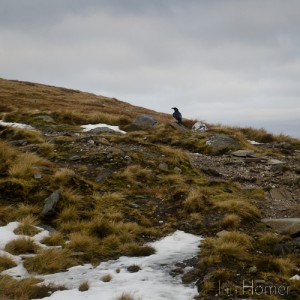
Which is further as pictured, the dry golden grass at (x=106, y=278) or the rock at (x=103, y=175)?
the rock at (x=103, y=175)

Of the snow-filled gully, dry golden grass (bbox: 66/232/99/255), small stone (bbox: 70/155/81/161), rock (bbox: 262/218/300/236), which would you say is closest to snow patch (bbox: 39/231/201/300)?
the snow-filled gully

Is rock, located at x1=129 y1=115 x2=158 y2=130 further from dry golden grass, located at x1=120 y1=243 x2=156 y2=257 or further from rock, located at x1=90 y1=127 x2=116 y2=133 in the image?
dry golden grass, located at x1=120 y1=243 x2=156 y2=257

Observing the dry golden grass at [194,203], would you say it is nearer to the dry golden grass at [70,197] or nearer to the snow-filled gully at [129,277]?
the snow-filled gully at [129,277]

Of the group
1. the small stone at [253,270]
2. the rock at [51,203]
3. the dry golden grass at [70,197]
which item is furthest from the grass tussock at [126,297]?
the dry golden grass at [70,197]

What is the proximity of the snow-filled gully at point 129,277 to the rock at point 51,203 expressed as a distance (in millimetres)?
1086

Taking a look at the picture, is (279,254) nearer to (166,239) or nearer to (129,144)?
(166,239)

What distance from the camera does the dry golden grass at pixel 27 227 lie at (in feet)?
29.0

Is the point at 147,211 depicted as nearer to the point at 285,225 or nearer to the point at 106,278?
the point at 285,225

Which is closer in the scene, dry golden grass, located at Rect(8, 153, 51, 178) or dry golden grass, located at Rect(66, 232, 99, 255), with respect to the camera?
dry golden grass, located at Rect(66, 232, 99, 255)

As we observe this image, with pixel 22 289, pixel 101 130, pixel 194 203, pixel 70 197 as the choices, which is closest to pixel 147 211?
pixel 194 203

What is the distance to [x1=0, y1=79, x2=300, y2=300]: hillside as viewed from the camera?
7.18 meters

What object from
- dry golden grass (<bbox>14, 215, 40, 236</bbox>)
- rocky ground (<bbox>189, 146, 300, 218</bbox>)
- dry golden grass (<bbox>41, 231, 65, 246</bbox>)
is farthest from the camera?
rocky ground (<bbox>189, 146, 300, 218</bbox>)

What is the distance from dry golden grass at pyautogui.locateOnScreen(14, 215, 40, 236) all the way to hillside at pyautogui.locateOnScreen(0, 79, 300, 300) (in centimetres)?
2

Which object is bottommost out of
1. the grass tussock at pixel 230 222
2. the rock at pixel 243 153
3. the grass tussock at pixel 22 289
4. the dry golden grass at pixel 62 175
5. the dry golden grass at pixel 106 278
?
the grass tussock at pixel 22 289
